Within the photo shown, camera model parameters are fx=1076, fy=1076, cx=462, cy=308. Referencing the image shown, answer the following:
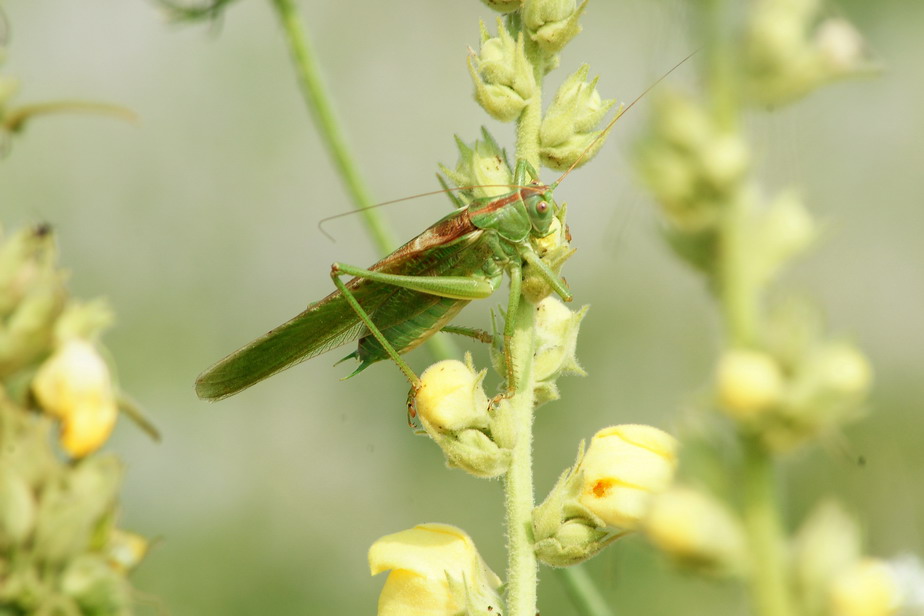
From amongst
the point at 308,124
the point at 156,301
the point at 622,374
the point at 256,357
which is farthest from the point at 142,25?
the point at 256,357

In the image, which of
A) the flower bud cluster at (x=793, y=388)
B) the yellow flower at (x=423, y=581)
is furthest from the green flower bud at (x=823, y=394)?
the yellow flower at (x=423, y=581)

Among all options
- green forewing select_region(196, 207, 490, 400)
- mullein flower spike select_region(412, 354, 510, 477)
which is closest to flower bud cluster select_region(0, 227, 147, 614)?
mullein flower spike select_region(412, 354, 510, 477)

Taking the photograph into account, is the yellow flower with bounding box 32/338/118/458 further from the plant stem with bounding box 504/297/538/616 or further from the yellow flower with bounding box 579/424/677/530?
the yellow flower with bounding box 579/424/677/530

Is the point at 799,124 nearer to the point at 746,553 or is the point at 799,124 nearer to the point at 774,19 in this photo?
the point at 774,19

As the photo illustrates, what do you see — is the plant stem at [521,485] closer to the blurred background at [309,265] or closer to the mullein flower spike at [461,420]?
the mullein flower spike at [461,420]

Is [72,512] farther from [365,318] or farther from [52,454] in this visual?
[365,318]

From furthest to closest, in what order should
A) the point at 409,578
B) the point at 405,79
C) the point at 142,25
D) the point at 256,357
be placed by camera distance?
1. the point at 405,79
2. the point at 142,25
3. the point at 256,357
4. the point at 409,578
